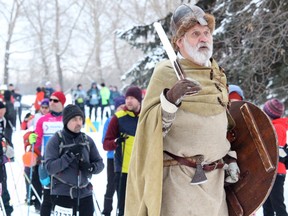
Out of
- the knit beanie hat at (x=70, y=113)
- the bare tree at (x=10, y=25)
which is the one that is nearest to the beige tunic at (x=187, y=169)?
the knit beanie hat at (x=70, y=113)

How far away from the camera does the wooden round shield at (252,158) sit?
10.4 feet

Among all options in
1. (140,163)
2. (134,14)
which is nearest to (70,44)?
(134,14)

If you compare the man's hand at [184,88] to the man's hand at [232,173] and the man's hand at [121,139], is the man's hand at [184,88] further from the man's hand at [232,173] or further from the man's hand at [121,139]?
the man's hand at [121,139]

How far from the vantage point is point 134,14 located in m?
46.0

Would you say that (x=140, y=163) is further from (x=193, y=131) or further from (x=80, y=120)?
(x=80, y=120)

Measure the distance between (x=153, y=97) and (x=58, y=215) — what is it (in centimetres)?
267

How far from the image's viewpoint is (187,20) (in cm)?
323

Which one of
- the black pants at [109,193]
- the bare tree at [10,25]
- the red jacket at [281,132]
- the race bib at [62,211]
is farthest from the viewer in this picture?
the bare tree at [10,25]

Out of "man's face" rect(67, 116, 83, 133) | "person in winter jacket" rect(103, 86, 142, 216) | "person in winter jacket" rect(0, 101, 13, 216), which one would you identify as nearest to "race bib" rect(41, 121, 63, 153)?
"person in winter jacket" rect(0, 101, 13, 216)

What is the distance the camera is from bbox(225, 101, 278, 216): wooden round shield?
3.18 meters

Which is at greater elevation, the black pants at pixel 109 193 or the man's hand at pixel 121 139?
the man's hand at pixel 121 139

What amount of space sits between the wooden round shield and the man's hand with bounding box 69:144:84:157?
7.60 ft

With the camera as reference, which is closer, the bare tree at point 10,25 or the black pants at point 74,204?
the black pants at point 74,204

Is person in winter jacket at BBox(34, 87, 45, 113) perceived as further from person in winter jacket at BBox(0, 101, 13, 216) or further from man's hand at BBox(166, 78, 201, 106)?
man's hand at BBox(166, 78, 201, 106)
